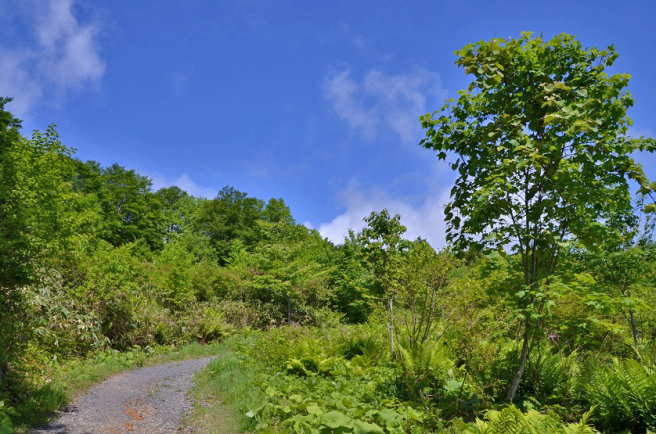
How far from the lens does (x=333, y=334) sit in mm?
10211

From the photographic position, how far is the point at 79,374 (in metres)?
6.89

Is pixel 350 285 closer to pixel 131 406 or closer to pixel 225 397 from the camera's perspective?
pixel 225 397

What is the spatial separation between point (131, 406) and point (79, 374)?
187cm

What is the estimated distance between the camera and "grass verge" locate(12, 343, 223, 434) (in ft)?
15.7

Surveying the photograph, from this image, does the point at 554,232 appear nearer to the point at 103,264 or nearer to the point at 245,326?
the point at 103,264

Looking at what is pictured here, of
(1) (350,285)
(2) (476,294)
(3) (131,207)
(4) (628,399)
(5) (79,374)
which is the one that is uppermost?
(3) (131,207)

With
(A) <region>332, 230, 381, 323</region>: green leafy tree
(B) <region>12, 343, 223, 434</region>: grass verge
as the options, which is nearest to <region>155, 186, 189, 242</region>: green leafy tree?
(A) <region>332, 230, 381, 323</region>: green leafy tree

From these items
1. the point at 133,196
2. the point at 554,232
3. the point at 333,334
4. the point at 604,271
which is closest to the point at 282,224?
the point at 333,334

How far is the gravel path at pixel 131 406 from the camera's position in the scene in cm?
493

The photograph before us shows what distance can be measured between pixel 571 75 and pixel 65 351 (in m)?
10.4

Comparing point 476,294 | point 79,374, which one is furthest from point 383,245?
point 79,374

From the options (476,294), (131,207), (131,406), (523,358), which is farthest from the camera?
(131,207)

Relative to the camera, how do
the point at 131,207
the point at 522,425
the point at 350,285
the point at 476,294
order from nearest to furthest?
the point at 522,425 < the point at 476,294 < the point at 350,285 < the point at 131,207

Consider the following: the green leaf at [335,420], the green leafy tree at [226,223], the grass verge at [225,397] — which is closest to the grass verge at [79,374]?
the grass verge at [225,397]
